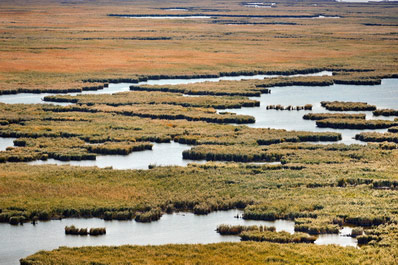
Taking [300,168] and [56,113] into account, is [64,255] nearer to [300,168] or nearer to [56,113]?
[300,168]

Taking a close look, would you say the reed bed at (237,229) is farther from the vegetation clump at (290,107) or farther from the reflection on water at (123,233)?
the vegetation clump at (290,107)

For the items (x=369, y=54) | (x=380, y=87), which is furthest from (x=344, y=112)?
(x=369, y=54)

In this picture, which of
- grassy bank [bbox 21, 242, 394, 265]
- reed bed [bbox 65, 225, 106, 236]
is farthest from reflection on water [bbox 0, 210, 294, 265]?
grassy bank [bbox 21, 242, 394, 265]

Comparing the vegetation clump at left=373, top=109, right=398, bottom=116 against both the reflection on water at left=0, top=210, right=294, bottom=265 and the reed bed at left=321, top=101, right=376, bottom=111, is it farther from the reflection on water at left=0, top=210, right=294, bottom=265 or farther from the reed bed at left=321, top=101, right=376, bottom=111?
the reflection on water at left=0, top=210, right=294, bottom=265

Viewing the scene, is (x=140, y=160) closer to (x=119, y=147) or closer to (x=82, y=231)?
(x=119, y=147)

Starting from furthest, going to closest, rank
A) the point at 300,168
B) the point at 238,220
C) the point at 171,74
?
the point at 171,74 < the point at 300,168 < the point at 238,220

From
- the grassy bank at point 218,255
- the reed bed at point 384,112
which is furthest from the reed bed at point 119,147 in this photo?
the reed bed at point 384,112
